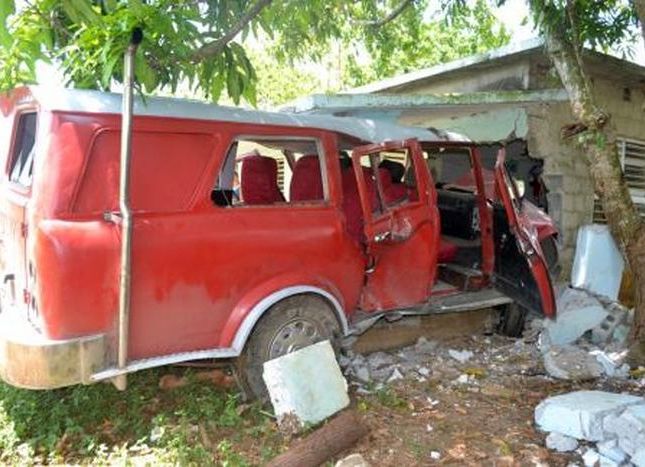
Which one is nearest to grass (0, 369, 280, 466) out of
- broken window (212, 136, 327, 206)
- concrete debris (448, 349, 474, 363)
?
broken window (212, 136, 327, 206)

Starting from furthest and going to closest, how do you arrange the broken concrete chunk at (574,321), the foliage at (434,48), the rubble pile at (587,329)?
the foliage at (434,48)
the broken concrete chunk at (574,321)
the rubble pile at (587,329)

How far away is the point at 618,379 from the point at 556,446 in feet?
5.03

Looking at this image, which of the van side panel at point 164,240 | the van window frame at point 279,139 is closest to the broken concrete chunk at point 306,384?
the van side panel at point 164,240

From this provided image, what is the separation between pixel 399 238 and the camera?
498 centimetres

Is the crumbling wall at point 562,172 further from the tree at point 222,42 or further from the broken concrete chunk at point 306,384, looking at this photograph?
the broken concrete chunk at point 306,384

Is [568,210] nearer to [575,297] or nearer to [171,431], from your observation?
[575,297]

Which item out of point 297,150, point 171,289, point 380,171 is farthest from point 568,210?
point 171,289

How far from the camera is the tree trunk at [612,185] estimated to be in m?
5.12

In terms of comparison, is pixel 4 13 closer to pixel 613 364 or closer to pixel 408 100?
pixel 408 100

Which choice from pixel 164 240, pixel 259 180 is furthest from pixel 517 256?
pixel 164 240

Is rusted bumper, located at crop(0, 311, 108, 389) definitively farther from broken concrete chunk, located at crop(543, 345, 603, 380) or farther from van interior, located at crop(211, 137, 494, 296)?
broken concrete chunk, located at crop(543, 345, 603, 380)

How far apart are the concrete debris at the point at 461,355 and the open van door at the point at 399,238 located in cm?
84

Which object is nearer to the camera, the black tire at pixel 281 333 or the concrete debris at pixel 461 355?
the black tire at pixel 281 333

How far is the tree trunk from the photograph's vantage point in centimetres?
512
